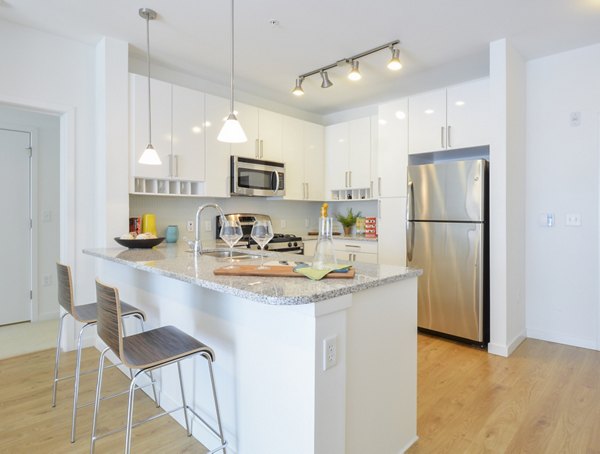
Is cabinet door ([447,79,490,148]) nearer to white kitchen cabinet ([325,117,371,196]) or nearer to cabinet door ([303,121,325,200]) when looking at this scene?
white kitchen cabinet ([325,117,371,196])

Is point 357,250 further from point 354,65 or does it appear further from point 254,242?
point 354,65

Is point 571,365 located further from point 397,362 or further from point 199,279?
point 199,279

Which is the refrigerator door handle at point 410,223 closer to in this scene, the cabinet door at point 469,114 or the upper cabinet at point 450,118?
the upper cabinet at point 450,118

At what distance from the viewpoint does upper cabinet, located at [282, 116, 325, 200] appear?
14.6ft

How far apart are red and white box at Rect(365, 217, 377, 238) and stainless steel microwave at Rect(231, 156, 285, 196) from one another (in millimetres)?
1112

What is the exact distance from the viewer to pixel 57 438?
192cm

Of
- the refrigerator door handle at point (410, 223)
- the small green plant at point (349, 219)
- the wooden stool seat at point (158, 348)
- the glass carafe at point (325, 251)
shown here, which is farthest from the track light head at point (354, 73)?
the wooden stool seat at point (158, 348)

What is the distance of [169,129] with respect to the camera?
11.0ft

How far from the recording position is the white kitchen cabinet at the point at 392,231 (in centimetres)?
385

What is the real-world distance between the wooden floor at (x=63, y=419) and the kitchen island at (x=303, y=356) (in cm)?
15

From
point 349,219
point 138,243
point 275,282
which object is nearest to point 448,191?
point 349,219

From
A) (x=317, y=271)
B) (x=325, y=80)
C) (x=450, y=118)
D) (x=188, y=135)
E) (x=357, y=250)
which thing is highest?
(x=325, y=80)

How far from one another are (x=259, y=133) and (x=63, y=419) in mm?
3106

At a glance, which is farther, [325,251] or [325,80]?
[325,80]
